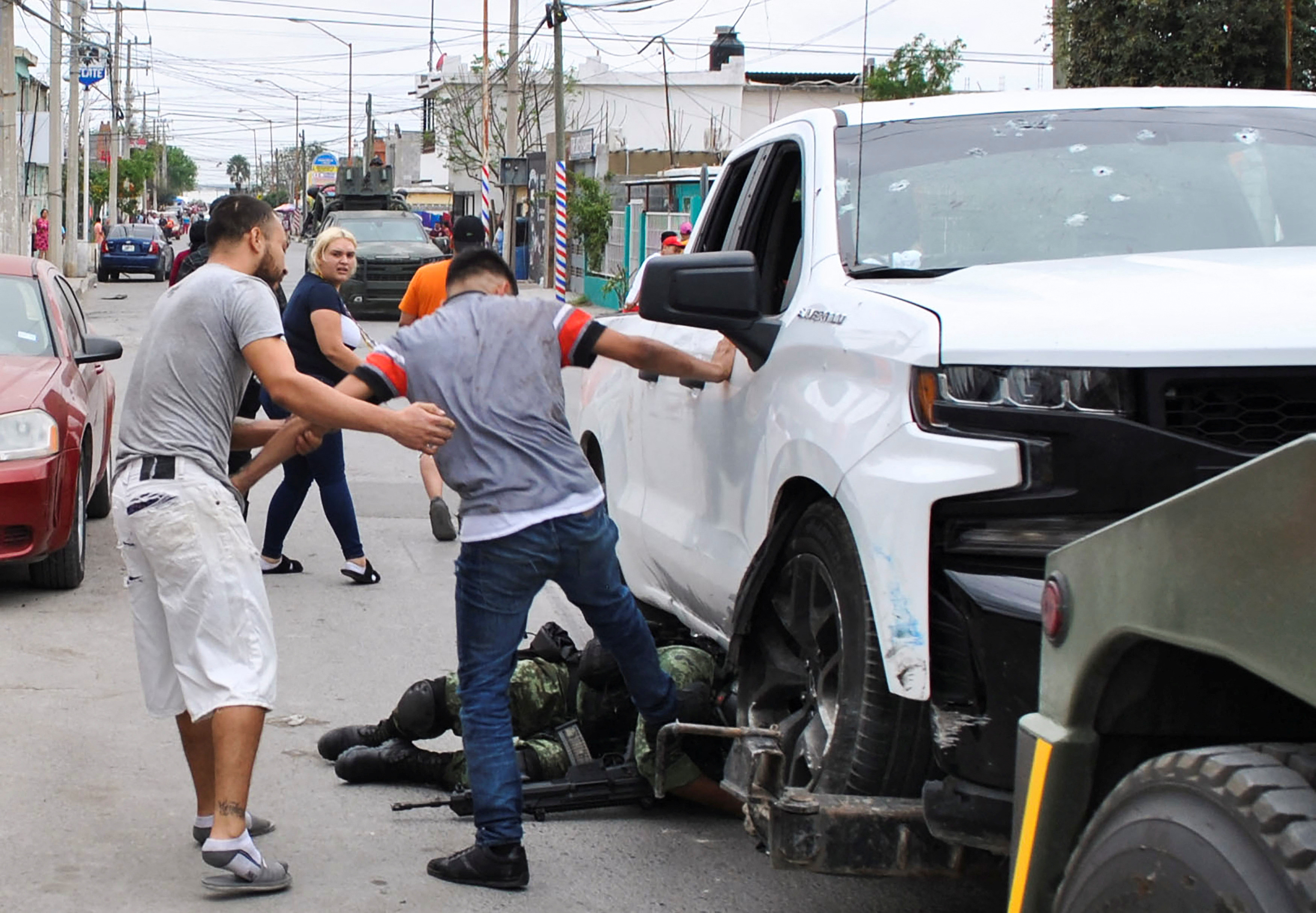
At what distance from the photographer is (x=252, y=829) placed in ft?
16.4

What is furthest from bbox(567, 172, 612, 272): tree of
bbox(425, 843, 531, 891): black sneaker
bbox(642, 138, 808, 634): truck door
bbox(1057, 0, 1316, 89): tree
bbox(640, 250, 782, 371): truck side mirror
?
bbox(425, 843, 531, 891): black sneaker

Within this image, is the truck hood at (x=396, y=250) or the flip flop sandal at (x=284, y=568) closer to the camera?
the flip flop sandal at (x=284, y=568)

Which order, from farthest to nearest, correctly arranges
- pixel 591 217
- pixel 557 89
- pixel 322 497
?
pixel 591 217
pixel 557 89
pixel 322 497

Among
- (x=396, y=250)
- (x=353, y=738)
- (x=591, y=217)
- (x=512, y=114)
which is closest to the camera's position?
(x=353, y=738)

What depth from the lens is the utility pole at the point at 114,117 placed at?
6394 centimetres

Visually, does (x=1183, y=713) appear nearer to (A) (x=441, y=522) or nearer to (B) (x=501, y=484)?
(B) (x=501, y=484)

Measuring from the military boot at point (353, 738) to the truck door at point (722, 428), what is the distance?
108 centimetres

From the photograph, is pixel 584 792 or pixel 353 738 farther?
pixel 353 738

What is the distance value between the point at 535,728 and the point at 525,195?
147 feet

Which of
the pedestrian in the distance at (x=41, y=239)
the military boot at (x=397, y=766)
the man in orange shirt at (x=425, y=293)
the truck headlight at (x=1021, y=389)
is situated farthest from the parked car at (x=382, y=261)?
the truck headlight at (x=1021, y=389)

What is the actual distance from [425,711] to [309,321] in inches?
151

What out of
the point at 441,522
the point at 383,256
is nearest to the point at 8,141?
the point at 383,256

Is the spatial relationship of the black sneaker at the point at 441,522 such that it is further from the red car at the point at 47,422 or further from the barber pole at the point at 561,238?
the barber pole at the point at 561,238

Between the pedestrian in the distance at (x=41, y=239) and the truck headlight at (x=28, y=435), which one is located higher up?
the pedestrian in the distance at (x=41, y=239)
